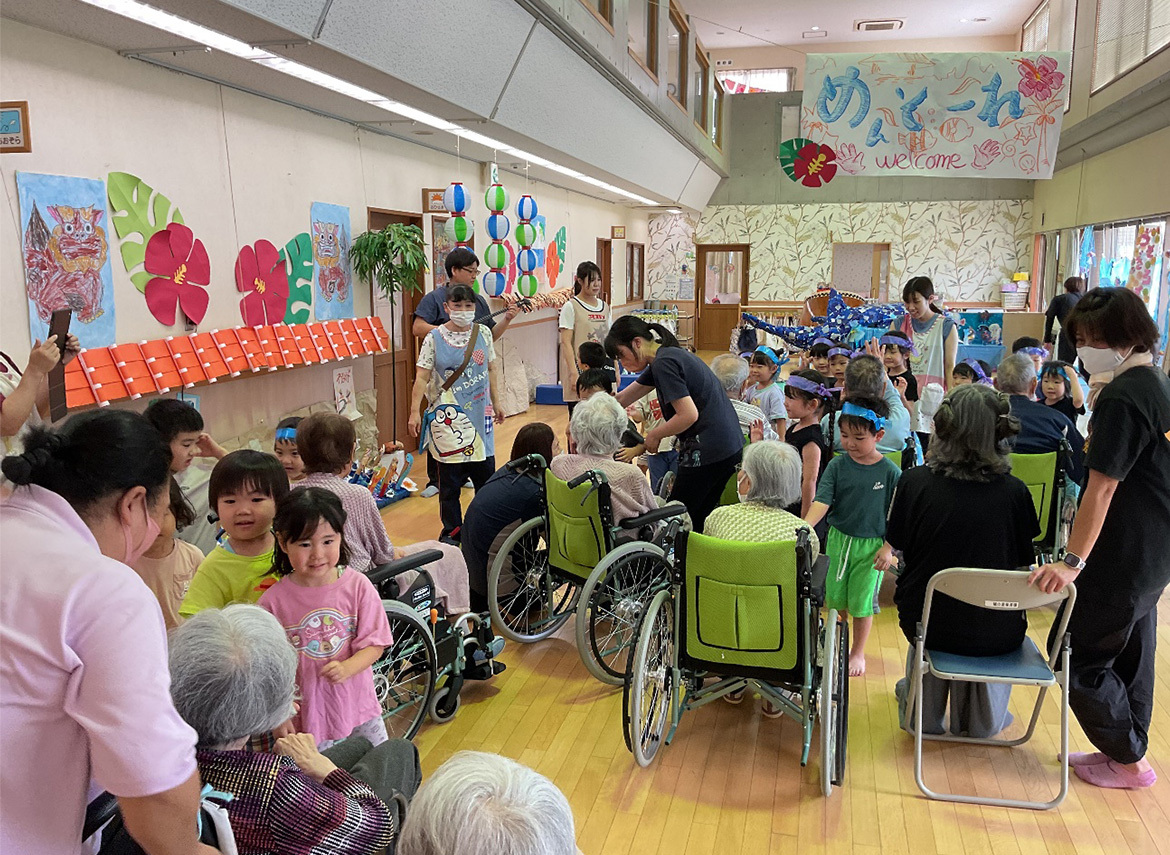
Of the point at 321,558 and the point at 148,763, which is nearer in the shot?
the point at 148,763

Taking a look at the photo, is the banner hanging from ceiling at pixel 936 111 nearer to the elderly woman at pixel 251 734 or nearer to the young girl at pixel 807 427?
the young girl at pixel 807 427

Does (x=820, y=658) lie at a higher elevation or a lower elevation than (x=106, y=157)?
lower

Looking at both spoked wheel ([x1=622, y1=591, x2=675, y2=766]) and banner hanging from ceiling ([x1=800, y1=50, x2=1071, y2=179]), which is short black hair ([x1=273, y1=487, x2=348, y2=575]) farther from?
banner hanging from ceiling ([x1=800, y1=50, x2=1071, y2=179])

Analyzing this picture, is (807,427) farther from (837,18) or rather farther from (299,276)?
(837,18)

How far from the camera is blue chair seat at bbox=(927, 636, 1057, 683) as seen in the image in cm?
255

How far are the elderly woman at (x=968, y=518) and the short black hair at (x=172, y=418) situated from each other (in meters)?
2.31

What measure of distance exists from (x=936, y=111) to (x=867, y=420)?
614cm

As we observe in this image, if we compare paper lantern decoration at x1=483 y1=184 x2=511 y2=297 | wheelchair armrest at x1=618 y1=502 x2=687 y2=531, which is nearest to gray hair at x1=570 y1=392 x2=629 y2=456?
wheelchair armrest at x1=618 y1=502 x2=687 y2=531

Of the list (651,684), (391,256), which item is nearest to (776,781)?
(651,684)

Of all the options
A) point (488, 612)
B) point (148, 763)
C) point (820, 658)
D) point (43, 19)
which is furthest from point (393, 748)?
point (43, 19)

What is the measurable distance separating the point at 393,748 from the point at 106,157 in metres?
3.14

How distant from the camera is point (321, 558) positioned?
2.21 metres

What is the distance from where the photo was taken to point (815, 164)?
8039 mm

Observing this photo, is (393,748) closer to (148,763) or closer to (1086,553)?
(148,763)
